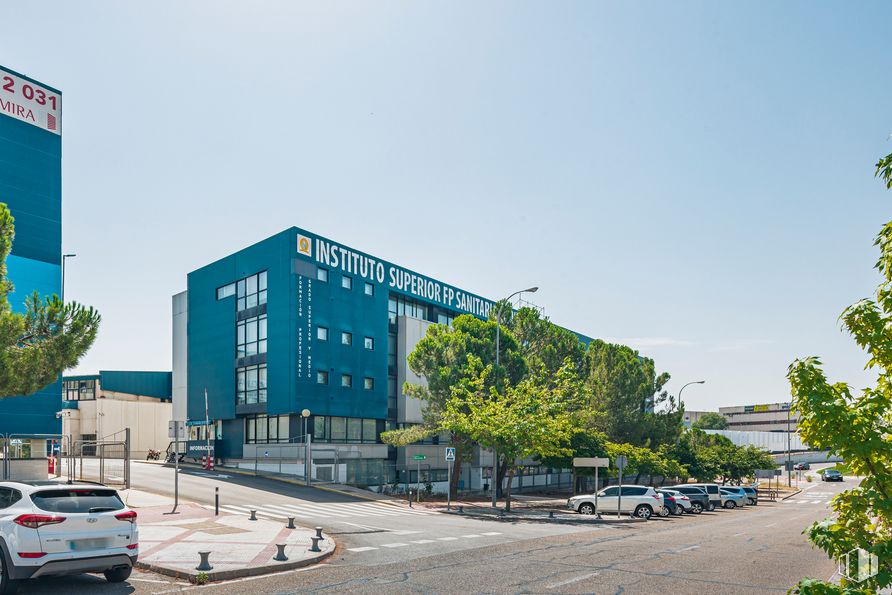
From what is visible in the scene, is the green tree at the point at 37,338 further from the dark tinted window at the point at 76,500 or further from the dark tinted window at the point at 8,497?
the dark tinted window at the point at 76,500

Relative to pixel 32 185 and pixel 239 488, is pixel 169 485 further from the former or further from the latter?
pixel 32 185

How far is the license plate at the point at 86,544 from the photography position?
38.3 feet

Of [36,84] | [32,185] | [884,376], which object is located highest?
[36,84]

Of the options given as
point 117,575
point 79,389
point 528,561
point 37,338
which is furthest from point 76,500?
point 79,389

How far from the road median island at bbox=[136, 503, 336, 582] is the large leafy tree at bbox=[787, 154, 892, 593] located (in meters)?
10.9

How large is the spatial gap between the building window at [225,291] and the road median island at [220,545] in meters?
28.9

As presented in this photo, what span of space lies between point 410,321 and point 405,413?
23.1 feet

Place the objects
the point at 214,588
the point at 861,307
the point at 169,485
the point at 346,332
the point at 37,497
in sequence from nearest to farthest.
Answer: the point at 861,307 → the point at 37,497 → the point at 214,588 → the point at 169,485 → the point at 346,332

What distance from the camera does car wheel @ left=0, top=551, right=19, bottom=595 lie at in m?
11.2

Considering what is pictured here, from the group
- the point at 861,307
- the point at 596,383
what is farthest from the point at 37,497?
the point at 596,383

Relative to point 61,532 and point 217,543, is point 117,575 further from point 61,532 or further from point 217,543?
point 217,543

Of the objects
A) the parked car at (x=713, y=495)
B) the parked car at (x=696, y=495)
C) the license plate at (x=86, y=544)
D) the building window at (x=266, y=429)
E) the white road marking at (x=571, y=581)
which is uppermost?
the license plate at (x=86, y=544)

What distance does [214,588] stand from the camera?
42.1 feet

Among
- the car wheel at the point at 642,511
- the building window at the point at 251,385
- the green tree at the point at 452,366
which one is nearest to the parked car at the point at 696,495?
the car wheel at the point at 642,511
